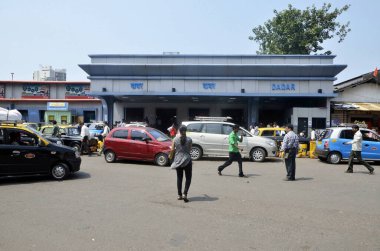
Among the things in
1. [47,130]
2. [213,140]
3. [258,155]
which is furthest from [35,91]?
[258,155]

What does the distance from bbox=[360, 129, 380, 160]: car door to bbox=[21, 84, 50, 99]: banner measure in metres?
33.0

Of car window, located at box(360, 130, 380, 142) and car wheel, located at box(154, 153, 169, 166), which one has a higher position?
car window, located at box(360, 130, 380, 142)

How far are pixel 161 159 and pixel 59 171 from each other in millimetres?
4364

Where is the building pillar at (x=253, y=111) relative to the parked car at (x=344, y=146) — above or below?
above

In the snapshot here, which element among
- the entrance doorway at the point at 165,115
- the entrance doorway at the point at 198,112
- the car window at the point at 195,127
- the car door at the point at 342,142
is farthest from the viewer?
the entrance doorway at the point at 165,115

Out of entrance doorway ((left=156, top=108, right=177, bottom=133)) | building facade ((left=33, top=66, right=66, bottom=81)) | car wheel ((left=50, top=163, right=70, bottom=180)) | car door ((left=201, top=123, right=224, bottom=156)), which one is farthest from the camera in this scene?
building facade ((left=33, top=66, right=66, bottom=81))

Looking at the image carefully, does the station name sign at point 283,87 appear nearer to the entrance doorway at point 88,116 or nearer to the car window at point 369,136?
the car window at point 369,136

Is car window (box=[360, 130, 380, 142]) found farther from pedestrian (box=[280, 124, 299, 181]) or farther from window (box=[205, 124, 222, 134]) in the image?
window (box=[205, 124, 222, 134])

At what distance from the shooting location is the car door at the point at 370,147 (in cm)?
1438

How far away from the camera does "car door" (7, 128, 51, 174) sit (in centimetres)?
915

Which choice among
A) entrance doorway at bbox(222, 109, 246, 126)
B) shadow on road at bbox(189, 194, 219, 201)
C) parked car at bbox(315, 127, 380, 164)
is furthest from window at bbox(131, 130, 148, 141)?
entrance doorway at bbox(222, 109, 246, 126)

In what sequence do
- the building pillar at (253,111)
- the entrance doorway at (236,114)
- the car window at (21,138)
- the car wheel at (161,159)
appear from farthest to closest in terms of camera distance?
the entrance doorway at (236,114), the building pillar at (253,111), the car wheel at (161,159), the car window at (21,138)

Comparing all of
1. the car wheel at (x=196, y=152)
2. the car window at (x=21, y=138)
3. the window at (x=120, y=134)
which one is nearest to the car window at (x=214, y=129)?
the car wheel at (x=196, y=152)

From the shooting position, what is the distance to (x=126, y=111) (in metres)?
30.9
